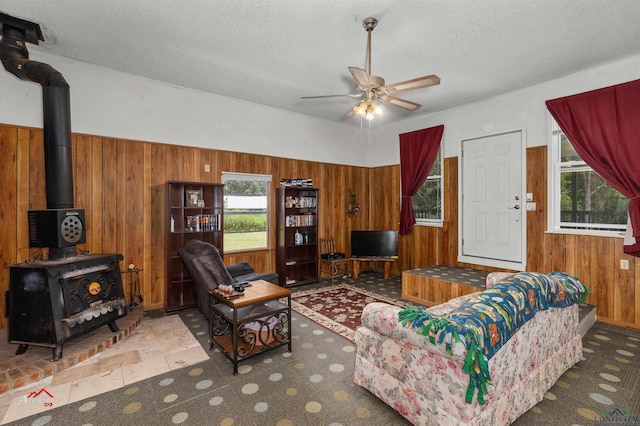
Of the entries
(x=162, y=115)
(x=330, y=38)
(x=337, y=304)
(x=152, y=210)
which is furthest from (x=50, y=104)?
(x=337, y=304)

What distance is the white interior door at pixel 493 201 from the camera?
452 cm

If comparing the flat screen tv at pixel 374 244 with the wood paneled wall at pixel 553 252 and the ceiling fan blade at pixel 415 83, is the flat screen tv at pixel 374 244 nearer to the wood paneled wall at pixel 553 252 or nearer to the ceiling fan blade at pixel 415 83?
the wood paneled wall at pixel 553 252

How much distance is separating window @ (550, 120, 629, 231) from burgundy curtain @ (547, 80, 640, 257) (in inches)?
8.3

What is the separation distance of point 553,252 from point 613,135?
159 centimetres

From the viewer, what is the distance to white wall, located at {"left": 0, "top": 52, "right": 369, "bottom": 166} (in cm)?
347

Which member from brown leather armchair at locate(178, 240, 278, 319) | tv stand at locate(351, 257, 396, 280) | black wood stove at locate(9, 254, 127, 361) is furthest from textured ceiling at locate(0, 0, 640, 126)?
tv stand at locate(351, 257, 396, 280)

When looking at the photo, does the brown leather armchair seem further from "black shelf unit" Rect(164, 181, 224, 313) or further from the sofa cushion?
the sofa cushion

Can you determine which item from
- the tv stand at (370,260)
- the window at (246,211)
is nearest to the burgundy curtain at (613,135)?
the tv stand at (370,260)

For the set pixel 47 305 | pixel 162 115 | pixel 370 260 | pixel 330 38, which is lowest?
pixel 370 260

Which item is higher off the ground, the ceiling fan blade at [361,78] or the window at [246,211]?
the ceiling fan blade at [361,78]

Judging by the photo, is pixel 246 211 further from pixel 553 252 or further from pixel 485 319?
pixel 553 252

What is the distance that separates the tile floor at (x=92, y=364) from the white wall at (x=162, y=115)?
246 centimetres

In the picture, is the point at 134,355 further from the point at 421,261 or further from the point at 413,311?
the point at 421,261

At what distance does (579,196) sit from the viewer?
4.02 metres
